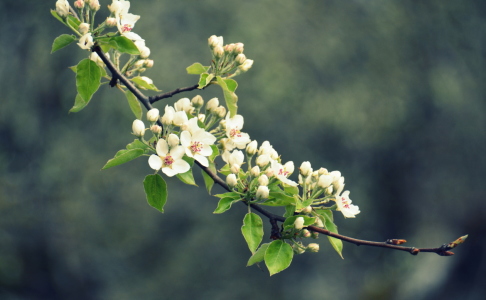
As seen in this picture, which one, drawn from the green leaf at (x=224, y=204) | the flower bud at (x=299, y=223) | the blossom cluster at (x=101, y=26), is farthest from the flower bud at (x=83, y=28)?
the flower bud at (x=299, y=223)

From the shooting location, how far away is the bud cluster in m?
1.08

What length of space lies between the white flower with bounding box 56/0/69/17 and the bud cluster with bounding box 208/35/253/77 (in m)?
0.29

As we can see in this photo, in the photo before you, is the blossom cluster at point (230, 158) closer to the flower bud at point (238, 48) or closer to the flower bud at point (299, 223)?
the flower bud at point (299, 223)

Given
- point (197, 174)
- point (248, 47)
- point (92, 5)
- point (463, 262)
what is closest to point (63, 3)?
point (92, 5)

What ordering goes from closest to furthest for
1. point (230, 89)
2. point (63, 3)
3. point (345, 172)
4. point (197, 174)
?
1. point (63, 3)
2. point (230, 89)
3. point (197, 174)
4. point (345, 172)

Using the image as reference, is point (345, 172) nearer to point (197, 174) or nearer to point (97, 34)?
point (197, 174)

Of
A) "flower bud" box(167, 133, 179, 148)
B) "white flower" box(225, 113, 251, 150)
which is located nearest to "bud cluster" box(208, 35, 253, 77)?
"white flower" box(225, 113, 251, 150)

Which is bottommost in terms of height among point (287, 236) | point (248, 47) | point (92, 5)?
point (287, 236)

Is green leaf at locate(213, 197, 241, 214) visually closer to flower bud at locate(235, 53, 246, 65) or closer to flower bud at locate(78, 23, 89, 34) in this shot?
flower bud at locate(235, 53, 246, 65)

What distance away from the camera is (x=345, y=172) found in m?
2.98

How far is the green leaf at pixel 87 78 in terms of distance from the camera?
982mm

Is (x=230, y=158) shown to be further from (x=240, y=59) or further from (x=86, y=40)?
(x=86, y=40)

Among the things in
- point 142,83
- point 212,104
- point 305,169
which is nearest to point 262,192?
point 305,169

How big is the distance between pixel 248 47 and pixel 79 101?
79.1 inches
